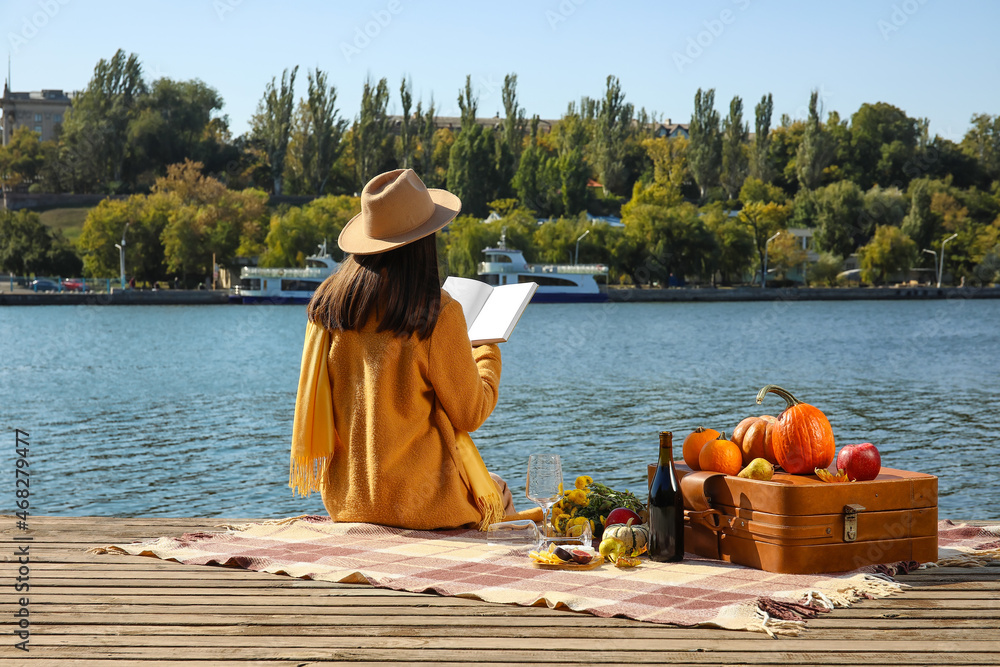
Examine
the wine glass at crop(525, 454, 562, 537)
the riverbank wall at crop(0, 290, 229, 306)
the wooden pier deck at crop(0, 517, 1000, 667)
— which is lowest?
the riverbank wall at crop(0, 290, 229, 306)

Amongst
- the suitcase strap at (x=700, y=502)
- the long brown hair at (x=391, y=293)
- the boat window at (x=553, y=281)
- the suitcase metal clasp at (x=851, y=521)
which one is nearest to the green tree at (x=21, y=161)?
the boat window at (x=553, y=281)

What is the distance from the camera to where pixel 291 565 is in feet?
11.1

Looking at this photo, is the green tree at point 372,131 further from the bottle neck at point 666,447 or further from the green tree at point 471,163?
the bottle neck at point 666,447

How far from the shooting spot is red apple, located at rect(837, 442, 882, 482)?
3.42 metres

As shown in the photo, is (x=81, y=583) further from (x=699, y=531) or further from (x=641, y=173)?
(x=641, y=173)

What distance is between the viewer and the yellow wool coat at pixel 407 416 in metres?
3.61

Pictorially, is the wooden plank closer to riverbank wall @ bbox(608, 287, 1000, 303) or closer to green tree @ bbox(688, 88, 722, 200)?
riverbank wall @ bbox(608, 287, 1000, 303)

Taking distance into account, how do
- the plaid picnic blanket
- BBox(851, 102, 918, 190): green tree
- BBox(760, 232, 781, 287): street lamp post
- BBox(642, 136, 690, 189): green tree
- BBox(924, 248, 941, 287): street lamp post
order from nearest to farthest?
the plaid picnic blanket < BBox(760, 232, 781, 287): street lamp post < BBox(924, 248, 941, 287): street lamp post < BBox(642, 136, 690, 189): green tree < BBox(851, 102, 918, 190): green tree

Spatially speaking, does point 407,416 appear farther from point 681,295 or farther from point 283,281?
point 681,295

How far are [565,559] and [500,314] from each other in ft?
3.15

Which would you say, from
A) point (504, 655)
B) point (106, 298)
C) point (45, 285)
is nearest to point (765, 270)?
point (106, 298)

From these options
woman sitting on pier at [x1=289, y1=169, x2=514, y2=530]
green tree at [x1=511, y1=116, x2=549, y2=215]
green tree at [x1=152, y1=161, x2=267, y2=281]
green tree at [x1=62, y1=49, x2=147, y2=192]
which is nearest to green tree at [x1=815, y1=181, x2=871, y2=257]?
green tree at [x1=511, y1=116, x2=549, y2=215]

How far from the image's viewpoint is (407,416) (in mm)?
3656

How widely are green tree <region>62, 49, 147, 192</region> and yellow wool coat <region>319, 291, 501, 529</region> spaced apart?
73.3 metres
